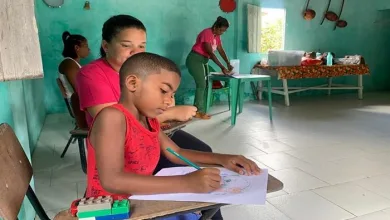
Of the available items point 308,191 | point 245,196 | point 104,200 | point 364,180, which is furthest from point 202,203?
point 364,180

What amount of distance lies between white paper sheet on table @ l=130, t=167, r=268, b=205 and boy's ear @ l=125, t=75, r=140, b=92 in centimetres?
27

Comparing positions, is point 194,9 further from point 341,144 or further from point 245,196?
point 245,196

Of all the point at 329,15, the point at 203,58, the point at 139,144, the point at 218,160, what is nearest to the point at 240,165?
the point at 218,160

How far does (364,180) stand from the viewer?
2398 millimetres

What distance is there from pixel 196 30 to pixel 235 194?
5.15 metres

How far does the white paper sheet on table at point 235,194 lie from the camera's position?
75 cm

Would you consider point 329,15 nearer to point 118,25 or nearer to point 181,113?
point 181,113

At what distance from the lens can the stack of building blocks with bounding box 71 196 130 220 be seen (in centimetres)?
64

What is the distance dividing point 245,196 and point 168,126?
31.3 inches

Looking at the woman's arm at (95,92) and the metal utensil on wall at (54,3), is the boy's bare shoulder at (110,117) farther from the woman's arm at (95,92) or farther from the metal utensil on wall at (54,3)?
the metal utensil on wall at (54,3)

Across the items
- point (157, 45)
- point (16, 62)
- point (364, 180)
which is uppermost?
point (157, 45)

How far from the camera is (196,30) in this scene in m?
5.66

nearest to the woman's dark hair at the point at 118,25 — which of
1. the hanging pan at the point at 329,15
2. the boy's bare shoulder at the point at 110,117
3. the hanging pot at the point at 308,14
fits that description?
the boy's bare shoulder at the point at 110,117

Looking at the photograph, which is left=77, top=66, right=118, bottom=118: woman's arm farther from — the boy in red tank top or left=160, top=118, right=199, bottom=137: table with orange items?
the boy in red tank top
